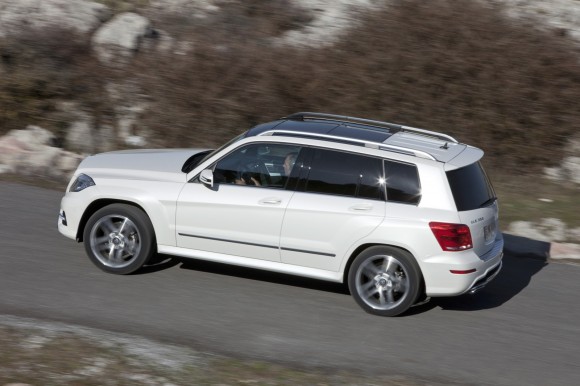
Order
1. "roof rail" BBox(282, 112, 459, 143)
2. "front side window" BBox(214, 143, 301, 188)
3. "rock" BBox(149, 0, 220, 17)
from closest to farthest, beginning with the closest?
"front side window" BBox(214, 143, 301, 188)
"roof rail" BBox(282, 112, 459, 143)
"rock" BBox(149, 0, 220, 17)

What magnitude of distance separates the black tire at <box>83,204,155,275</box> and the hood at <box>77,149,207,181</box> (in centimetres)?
38

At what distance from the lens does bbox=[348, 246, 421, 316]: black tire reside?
342 inches

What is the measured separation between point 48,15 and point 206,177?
36.2 ft

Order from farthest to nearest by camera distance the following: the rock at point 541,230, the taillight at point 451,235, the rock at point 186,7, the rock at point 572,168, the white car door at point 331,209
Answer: the rock at point 186,7, the rock at point 572,168, the rock at point 541,230, the white car door at point 331,209, the taillight at point 451,235

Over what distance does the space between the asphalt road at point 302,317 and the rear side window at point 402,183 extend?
121 centimetres

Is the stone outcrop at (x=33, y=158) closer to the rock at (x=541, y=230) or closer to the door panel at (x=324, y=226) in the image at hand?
the door panel at (x=324, y=226)

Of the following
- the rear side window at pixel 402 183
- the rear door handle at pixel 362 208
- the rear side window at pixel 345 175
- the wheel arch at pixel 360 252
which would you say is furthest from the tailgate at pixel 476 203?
the rear door handle at pixel 362 208

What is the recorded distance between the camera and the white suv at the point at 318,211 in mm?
8641

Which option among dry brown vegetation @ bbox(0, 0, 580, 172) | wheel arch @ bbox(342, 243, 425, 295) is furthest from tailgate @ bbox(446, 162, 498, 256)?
dry brown vegetation @ bbox(0, 0, 580, 172)

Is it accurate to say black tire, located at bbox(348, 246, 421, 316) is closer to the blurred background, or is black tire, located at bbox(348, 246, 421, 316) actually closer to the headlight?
the headlight

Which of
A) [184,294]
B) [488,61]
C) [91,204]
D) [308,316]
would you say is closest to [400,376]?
[308,316]

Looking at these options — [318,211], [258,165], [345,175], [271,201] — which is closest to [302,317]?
[318,211]

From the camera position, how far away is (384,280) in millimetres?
8812

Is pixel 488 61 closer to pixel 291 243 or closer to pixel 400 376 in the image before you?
pixel 291 243
